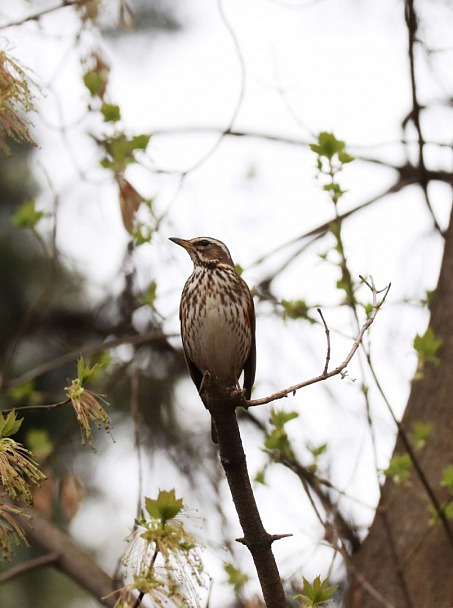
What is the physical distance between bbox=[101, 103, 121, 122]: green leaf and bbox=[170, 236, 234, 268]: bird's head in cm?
72

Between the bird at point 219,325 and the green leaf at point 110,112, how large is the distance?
0.96m

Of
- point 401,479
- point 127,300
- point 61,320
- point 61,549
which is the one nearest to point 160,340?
point 127,300

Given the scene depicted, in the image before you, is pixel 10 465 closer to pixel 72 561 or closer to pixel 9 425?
pixel 9 425

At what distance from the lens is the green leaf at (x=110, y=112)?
18.1 feet

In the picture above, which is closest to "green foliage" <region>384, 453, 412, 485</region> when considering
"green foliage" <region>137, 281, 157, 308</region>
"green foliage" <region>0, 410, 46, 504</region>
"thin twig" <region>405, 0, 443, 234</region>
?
"thin twig" <region>405, 0, 443, 234</region>

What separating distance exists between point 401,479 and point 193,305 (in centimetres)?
134

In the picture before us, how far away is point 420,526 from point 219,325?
144cm

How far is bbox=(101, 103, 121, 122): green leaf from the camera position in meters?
5.51

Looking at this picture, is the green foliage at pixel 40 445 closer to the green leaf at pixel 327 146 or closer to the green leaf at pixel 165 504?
the green leaf at pixel 327 146

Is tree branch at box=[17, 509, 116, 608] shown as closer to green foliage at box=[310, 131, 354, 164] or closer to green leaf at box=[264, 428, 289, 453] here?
green leaf at box=[264, 428, 289, 453]

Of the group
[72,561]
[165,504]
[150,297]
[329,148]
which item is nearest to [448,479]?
[329,148]

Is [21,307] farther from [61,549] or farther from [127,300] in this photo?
[61,549]

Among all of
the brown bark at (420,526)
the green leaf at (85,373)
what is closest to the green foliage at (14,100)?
the green leaf at (85,373)

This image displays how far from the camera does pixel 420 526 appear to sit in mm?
5152
